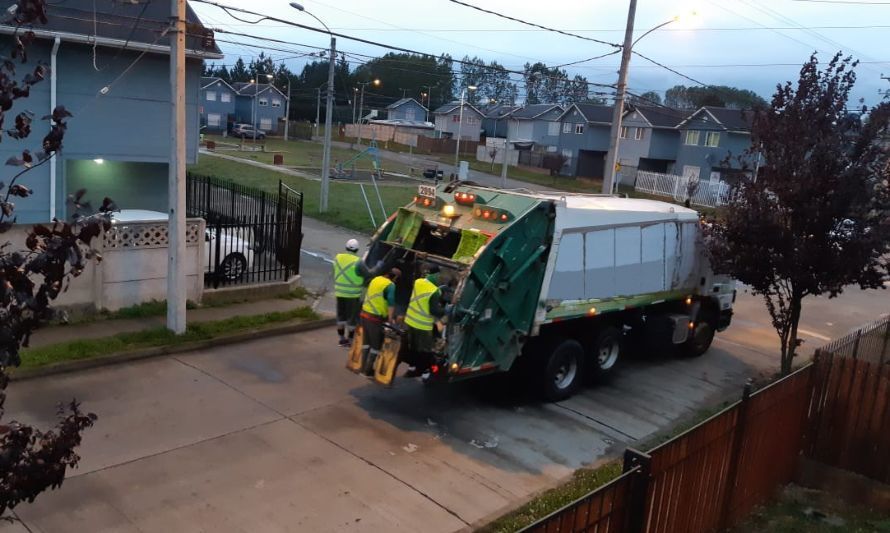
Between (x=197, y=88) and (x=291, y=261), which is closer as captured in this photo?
(x=291, y=261)

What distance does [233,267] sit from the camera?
1372 cm

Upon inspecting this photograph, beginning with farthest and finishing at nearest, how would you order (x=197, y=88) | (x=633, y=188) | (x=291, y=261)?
(x=633, y=188), (x=197, y=88), (x=291, y=261)

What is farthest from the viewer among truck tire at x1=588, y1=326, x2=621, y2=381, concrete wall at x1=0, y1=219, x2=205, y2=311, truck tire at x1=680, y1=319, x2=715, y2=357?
truck tire at x1=680, y1=319, x2=715, y2=357

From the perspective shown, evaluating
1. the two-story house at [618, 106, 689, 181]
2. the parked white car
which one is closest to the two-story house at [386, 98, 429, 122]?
the two-story house at [618, 106, 689, 181]

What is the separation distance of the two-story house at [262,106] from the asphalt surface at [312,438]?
258 ft

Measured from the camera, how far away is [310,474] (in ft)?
23.1

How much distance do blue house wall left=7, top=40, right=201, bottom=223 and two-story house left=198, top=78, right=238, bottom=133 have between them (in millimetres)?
65615

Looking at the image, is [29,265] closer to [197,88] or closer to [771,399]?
[771,399]

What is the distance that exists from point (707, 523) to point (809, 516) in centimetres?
173

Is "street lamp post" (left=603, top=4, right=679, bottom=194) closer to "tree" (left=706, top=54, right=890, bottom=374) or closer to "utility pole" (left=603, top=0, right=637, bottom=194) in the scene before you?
"utility pole" (left=603, top=0, right=637, bottom=194)

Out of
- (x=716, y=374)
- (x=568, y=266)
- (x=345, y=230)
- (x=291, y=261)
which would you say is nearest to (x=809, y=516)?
(x=568, y=266)

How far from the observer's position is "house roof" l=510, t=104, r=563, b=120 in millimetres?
66062

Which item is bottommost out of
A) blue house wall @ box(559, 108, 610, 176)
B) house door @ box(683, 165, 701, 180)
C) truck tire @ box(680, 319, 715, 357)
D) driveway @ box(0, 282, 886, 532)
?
driveway @ box(0, 282, 886, 532)

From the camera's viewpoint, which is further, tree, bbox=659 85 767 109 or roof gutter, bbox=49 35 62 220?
tree, bbox=659 85 767 109
